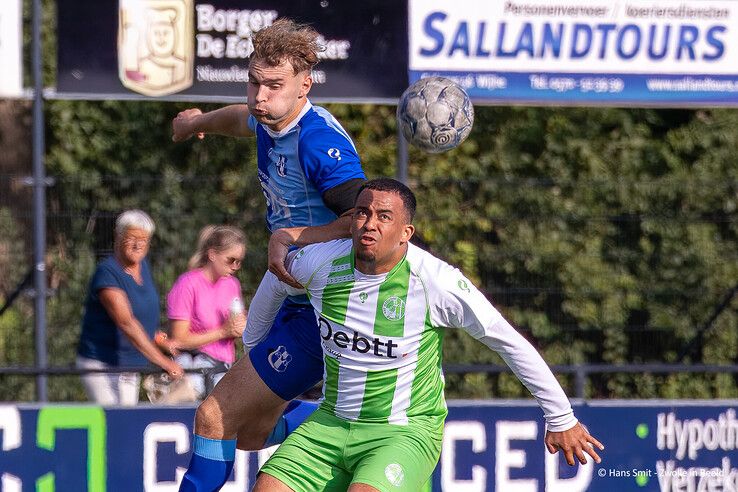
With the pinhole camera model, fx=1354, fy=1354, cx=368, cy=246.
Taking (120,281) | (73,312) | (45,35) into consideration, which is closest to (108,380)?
(120,281)

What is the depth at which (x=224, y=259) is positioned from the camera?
26.4 feet

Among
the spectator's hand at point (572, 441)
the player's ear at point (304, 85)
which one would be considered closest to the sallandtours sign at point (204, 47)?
the player's ear at point (304, 85)

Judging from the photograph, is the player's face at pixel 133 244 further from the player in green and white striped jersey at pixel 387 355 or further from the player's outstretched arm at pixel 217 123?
the player in green and white striped jersey at pixel 387 355

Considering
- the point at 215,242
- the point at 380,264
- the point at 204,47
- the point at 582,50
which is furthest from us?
the point at 582,50

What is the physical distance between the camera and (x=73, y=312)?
Result: 995cm

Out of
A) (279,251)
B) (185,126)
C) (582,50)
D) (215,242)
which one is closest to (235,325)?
(215,242)

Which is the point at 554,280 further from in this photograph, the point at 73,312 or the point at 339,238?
the point at 339,238

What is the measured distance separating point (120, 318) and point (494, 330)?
3352mm

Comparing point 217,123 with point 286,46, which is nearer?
point 286,46

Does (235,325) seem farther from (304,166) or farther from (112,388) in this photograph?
(304,166)

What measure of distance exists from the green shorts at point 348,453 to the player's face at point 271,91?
1.19 meters

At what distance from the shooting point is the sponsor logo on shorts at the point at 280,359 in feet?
17.7

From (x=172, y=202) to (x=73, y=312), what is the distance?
1086 mm

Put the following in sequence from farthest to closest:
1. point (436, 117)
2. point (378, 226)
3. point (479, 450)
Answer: point (479, 450) < point (436, 117) < point (378, 226)
